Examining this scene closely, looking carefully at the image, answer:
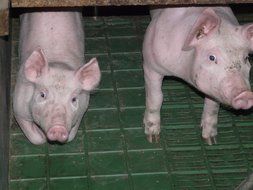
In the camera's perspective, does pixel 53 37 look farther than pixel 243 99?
Yes

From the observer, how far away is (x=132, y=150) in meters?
4.88

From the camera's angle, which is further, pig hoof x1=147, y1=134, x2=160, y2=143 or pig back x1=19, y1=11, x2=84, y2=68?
pig hoof x1=147, y1=134, x2=160, y2=143

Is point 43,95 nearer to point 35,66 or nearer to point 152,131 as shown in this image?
point 35,66

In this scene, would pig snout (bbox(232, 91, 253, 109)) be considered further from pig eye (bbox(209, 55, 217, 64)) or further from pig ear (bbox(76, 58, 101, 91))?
pig ear (bbox(76, 58, 101, 91))

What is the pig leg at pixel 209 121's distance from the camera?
16.0ft

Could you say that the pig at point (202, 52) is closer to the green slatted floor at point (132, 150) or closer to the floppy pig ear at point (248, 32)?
the floppy pig ear at point (248, 32)

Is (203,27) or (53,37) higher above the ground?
(203,27)

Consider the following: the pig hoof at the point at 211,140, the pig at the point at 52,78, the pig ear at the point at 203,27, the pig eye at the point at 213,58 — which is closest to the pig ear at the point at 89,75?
the pig at the point at 52,78

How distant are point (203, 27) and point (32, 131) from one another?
154 cm

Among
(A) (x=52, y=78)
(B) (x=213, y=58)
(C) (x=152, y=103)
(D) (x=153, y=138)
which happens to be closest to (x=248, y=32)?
(B) (x=213, y=58)

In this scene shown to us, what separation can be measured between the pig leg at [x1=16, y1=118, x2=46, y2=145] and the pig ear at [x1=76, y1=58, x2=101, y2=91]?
571 millimetres

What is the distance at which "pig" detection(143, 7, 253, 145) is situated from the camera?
13.5 ft

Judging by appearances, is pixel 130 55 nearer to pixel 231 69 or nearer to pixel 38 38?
pixel 38 38

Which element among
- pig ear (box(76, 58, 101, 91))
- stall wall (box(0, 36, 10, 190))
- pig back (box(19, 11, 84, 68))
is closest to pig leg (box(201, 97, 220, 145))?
pig ear (box(76, 58, 101, 91))
